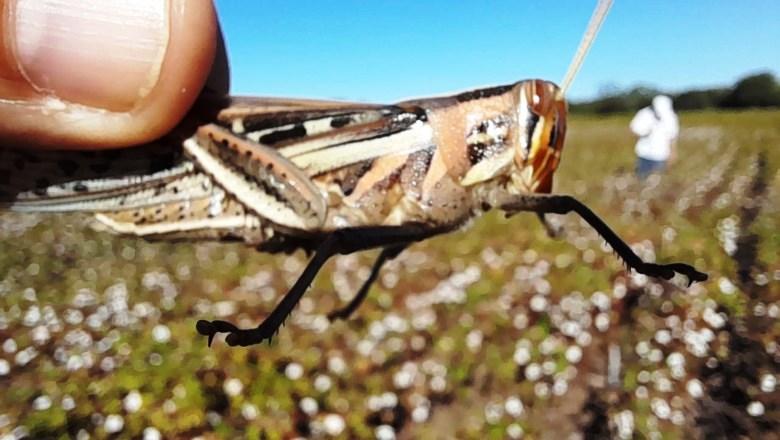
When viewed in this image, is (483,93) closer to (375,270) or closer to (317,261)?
(317,261)

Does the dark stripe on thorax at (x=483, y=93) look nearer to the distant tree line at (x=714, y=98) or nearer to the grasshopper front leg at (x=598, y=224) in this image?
the grasshopper front leg at (x=598, y=224)

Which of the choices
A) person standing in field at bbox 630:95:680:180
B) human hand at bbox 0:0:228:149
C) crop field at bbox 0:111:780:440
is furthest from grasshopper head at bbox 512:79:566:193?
person standing in field at bbox 630:95:680:180

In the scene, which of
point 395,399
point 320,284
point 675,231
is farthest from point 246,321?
point 675,231

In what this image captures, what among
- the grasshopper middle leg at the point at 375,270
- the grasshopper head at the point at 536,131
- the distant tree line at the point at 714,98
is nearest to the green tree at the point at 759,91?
the distant tree line at the point at 714,98

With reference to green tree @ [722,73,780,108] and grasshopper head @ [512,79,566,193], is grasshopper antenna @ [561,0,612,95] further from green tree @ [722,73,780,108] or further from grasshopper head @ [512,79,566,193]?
green tree @ [722,73,780,108]

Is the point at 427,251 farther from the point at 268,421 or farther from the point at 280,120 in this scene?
the point at 280,120

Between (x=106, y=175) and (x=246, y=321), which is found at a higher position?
(x=106, y=175)

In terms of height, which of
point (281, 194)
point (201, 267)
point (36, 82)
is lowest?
point (201, 267)

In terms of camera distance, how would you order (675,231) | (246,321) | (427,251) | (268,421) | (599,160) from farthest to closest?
1. (599,160)
2. (427,251)
3. (675,231)
4. (246,321)
5. (268,421)
